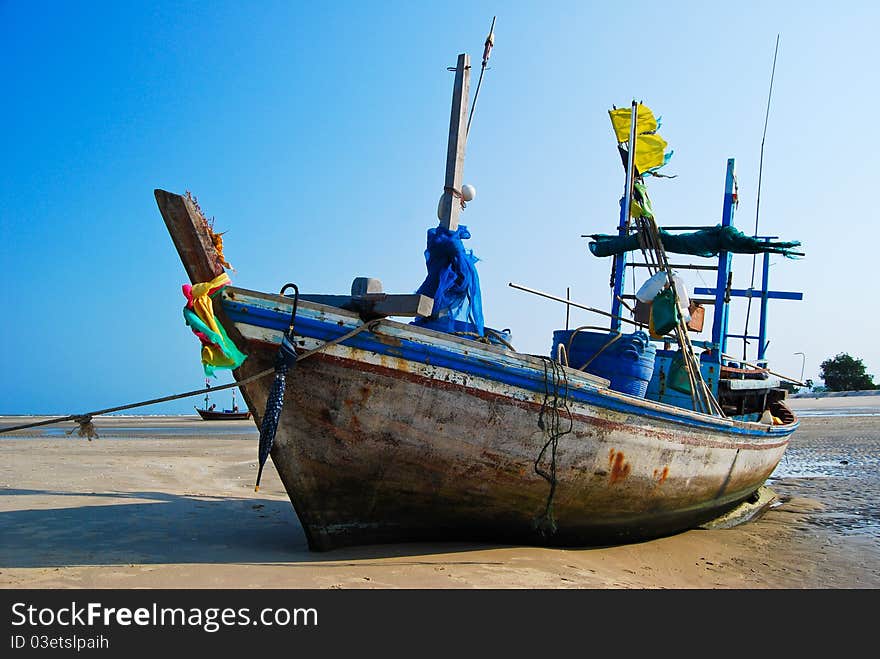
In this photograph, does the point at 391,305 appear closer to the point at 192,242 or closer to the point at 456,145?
the point at 192,242

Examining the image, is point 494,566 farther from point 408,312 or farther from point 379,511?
point 408,312

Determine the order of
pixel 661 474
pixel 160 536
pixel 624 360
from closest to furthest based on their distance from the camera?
pixel 160 536 → pixel 661 474 → pixel 624 360

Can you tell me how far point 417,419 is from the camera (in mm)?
5188

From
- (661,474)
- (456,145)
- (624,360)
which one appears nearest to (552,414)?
(661,474)

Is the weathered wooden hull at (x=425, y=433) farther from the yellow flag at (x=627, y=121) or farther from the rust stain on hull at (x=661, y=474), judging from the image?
the yellow flag at (x=627, y=121)

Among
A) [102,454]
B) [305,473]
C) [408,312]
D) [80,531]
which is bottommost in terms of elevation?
[102,454]

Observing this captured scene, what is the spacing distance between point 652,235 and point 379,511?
16.9 ft

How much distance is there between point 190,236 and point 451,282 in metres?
2.26

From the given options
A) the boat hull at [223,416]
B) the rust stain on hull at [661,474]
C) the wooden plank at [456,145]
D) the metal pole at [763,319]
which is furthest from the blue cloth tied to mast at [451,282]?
the boat hull at [223,416]

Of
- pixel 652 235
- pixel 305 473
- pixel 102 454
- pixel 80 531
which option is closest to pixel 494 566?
pixel 305 473

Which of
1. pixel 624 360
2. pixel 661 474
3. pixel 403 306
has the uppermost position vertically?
pixel 403 306
